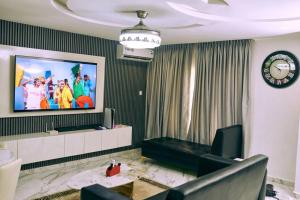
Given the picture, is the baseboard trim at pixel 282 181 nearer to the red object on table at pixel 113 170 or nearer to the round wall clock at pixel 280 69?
the round wall clock at pixel 280 69

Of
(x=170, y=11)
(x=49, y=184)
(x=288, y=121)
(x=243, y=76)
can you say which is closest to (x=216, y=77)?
(x=243, y=76)

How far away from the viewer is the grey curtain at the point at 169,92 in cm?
578

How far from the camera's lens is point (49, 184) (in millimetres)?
4176

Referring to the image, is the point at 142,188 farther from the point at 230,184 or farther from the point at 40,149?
the point at 230,184

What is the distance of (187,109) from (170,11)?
2.76 m

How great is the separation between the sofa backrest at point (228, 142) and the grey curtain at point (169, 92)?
1164mm

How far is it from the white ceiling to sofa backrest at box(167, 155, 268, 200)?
5.15 ft

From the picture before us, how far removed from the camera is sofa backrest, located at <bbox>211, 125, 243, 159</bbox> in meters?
4.45

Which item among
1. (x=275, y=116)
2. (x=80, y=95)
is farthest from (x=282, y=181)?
(x=80, y=95)

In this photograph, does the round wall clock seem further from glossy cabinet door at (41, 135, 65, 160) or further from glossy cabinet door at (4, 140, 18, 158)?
glossy cabinet door at (4, 140, 18, 158)

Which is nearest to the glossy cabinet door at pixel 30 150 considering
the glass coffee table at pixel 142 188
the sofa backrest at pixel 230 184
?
the glass coffee table at pixel 142 188

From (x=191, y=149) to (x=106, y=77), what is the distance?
2.13 metres

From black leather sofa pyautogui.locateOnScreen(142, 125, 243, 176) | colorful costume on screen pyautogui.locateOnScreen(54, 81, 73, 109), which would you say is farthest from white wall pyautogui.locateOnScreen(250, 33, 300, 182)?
colorful costume on screen pyautogui.locateOnScreen(54, 81, 73, 109)

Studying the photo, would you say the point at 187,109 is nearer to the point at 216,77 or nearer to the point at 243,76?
the point at 216,77
